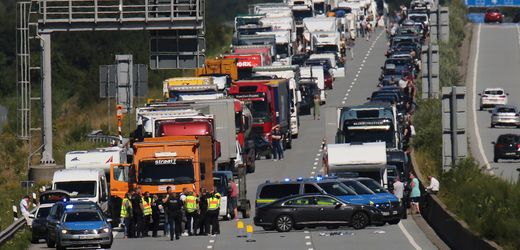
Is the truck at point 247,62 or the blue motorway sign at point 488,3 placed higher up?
the blue motorway sign at point 488,3

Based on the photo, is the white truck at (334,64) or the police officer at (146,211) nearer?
the police officer at (146,211)

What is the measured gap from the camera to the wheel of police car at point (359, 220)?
4188 centimetres

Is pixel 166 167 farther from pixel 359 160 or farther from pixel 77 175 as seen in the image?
pixel 359 160

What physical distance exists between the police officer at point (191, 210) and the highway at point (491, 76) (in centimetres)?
1711

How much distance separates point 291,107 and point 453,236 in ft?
111

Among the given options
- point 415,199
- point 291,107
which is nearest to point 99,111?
point 291,107

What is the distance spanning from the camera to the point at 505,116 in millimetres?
81312

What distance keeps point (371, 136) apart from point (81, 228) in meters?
18.1

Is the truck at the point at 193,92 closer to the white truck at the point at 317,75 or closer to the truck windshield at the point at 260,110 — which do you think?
the truck windshield at the point at 260,110

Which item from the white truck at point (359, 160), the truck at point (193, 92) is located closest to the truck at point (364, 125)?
the white truck at point (359, 160)

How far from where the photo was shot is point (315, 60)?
98.8m

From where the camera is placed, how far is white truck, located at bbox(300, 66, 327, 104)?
286 feet

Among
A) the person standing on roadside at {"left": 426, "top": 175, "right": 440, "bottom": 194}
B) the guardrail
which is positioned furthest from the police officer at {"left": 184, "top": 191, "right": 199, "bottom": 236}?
the person standing on roadside at {"left": 426, "top": 175, "right": 440, "bottom": 194}

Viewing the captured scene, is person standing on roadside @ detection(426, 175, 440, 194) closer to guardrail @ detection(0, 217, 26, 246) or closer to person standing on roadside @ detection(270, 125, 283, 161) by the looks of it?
guardrail @ detection(0, 217, 26, 246)
